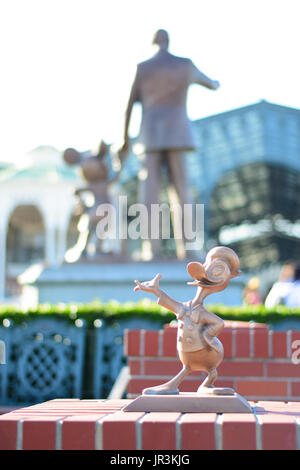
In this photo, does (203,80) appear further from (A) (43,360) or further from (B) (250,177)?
(B) (250,177)

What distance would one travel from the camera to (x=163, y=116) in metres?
7.48

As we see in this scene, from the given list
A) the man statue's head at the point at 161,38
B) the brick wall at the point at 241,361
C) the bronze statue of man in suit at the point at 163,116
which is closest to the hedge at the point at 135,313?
the brick wall at the point at 241,361

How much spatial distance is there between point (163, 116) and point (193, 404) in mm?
5835

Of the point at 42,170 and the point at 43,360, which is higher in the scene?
the point at 42,170

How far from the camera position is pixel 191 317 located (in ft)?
6.53

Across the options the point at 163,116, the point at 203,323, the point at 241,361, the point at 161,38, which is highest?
the point at 161,38

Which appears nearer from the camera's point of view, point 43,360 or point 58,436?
point 58,436

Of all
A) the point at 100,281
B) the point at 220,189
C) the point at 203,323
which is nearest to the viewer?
the point at 203,323

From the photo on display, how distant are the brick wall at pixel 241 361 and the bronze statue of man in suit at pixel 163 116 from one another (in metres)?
4.82

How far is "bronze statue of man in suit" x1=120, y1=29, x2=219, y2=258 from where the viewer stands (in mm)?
7324

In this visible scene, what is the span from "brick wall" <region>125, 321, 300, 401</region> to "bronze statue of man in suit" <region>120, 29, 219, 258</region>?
4.82 metres

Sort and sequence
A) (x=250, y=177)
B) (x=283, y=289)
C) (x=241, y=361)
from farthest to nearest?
(x=250, y=177), (x=283, y=289), (x=241, y=361)

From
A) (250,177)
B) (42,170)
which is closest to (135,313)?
(42,170)
